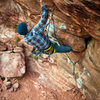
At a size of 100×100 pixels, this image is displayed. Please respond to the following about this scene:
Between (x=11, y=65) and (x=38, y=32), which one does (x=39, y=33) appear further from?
(x=11, y=65)

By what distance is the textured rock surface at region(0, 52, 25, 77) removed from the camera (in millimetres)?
6273

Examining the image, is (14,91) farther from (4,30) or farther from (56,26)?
(56,26)

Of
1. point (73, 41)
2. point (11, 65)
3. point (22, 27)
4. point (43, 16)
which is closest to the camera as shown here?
point (22, 27)

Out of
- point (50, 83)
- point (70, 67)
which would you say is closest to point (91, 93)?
point (70, 67)

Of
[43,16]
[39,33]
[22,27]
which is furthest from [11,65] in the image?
[43,16]

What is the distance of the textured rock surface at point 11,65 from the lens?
6.27 metres

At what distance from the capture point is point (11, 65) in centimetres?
632

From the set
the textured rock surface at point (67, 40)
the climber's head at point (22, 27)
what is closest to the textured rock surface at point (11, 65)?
the textured rock surface at point (67, 40)

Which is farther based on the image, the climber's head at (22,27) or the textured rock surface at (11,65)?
the textured rock surface at (11,65)

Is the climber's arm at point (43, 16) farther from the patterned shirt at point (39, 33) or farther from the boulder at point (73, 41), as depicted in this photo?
the boulder at point (73, 41)

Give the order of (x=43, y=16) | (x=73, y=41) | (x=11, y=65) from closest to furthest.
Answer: (x=43, y=16)
(x=73, y=41)
(x=11, y=65)

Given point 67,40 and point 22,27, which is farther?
point 67,40

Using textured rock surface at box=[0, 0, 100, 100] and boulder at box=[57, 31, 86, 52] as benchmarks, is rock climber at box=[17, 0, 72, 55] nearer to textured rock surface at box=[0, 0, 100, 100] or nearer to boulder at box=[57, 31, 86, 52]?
textured rock surface at box=[0, 0, 100, 100]

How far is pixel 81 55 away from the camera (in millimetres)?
4188
